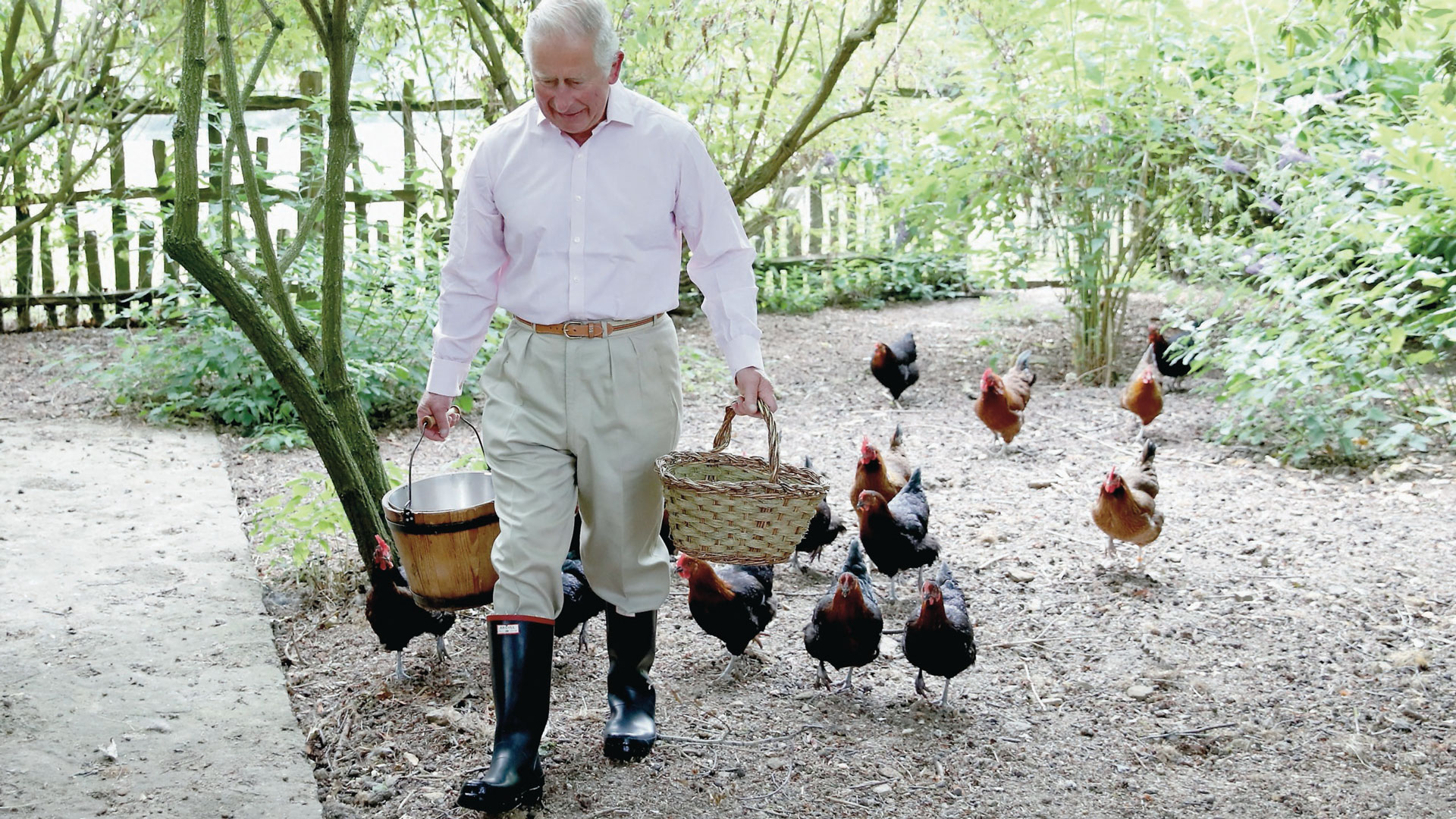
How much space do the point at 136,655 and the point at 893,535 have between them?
7.69 ft

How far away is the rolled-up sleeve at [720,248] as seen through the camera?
2.70m

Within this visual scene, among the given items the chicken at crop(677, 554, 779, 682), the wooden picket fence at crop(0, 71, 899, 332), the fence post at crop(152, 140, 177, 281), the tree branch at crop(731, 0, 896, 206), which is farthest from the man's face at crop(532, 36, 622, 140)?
the fence post at crop(152, 140, 177, 281)

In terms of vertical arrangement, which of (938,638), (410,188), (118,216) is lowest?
(938,638)

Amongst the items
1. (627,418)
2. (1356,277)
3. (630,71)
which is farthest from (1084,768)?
(630,71)

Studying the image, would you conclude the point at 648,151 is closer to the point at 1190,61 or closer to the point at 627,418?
the point at 627,418

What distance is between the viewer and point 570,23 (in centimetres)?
239

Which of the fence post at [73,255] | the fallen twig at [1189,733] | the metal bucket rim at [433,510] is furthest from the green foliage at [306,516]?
the fence post at [73,255]

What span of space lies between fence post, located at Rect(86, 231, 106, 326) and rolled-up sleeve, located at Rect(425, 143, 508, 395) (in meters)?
7.09

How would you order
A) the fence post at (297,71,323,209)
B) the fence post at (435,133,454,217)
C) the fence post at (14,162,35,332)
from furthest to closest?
Result: the fence post at (14,162,35,332) → the fence post at (435,133,454,217) → the fence post at (297,71,323,209)

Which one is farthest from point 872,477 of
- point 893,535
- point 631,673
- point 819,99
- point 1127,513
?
point 819,99

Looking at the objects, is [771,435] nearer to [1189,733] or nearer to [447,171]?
[1189,733]

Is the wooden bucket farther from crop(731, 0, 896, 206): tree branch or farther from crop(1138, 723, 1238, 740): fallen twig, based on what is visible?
crop(731, 0, 896, 206): tree branch

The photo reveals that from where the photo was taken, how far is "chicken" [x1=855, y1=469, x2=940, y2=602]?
3.90 metres

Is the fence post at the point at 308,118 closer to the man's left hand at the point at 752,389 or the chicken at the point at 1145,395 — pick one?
the chicken at the point at 1145,395
